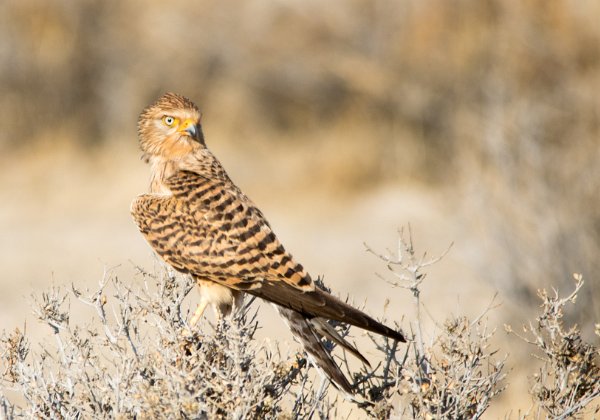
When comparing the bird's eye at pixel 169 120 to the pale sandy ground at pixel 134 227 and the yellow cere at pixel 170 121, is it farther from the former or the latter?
the pale sandy ground at pixel 134 227

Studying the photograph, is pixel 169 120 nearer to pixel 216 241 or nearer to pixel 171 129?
pixel 171 129

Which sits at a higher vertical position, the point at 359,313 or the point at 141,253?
the point at 141,253

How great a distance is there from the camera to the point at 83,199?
1468cm

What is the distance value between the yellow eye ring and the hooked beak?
7 centimetres

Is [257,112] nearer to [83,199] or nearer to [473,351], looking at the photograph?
[83,199]

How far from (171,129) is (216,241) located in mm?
915

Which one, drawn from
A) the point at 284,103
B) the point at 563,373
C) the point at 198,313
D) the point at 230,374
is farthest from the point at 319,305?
the point at 284,103

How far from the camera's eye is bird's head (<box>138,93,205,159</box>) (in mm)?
5641

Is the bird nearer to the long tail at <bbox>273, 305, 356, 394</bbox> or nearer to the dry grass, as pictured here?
the long tail at <bbox>273, 305, 356, 394</bbox>

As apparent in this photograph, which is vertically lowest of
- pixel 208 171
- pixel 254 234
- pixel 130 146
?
pixel 254 234

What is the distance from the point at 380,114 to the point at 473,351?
1093 centimetres

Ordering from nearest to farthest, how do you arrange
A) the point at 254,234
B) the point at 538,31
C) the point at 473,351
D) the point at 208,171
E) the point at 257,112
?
the point at 473,351 → the point at 254,234 → the point at 208,171 → the point at 538,31 → the point at 257,112

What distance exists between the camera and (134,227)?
13.8 m

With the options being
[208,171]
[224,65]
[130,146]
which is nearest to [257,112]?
[224,65]
